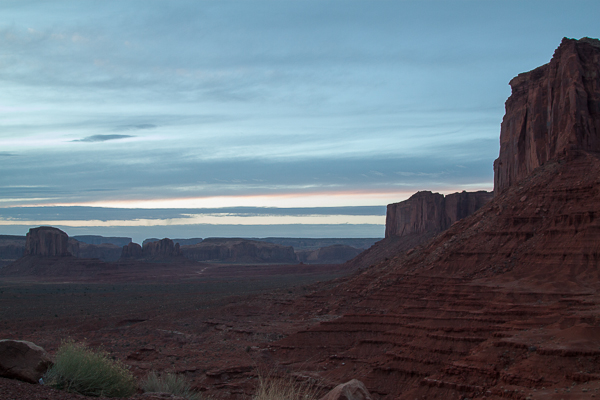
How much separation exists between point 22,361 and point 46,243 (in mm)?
131351

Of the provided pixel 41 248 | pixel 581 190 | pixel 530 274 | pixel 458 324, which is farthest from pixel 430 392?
pixel 41 248

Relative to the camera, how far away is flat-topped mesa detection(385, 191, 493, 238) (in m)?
91.6

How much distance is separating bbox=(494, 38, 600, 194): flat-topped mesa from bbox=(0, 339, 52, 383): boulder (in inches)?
1326

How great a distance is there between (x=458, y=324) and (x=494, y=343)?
4322 millimetres

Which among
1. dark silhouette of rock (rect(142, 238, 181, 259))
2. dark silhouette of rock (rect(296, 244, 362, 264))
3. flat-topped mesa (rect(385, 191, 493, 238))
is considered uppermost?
flat-topped mesa (rect(385, 191, 493, 238))

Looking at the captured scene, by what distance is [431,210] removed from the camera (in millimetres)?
100250

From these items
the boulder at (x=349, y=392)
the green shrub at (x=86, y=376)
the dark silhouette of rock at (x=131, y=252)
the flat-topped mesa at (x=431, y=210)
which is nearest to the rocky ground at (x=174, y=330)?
the green shrub at (x=86, y=376)

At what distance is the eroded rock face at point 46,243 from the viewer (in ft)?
415

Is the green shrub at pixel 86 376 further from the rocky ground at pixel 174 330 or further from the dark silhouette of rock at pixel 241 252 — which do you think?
the dark silhouette of rock at pixel 241 252

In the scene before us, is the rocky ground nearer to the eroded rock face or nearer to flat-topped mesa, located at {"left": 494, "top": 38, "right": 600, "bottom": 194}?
flat-topped mesa, located at {"left": 494, "top": 38, "right": 600, "bottom": 194}

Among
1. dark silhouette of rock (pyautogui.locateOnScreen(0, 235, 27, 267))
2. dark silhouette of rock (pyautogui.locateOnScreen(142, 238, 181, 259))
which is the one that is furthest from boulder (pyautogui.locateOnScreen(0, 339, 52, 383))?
dark silhouette of rock (pyautogui.locateOnScreen(0, 235, 27, 267))

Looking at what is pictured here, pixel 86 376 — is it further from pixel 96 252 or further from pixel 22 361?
pixel 96 252

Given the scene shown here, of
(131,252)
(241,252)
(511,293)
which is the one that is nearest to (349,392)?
(511,293)

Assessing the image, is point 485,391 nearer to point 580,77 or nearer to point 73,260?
point 580,77
